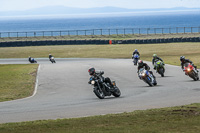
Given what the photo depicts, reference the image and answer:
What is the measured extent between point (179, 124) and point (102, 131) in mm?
2052

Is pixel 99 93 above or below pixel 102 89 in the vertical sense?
below

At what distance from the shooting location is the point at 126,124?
12.4m

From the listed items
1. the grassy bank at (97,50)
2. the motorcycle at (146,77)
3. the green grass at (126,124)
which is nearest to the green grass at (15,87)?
the motorcycle at (146,77)

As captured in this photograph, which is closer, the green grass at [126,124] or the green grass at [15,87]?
the green grass at [126,124]

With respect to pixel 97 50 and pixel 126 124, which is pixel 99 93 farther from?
pixel 97 50

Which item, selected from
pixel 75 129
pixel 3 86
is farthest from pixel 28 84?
pixel 75 129

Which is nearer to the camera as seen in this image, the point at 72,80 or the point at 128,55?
the point at 72,80

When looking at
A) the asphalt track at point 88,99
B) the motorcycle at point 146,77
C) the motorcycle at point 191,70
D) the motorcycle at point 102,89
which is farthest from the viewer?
the motorcycle at point 191,70

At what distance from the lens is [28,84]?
2911 centimetres

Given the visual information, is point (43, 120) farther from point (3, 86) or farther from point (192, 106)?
point (3, 86)

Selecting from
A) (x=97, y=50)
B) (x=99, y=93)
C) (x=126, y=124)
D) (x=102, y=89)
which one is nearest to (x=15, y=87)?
(x=102, y=89)

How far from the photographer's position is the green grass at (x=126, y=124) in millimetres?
11312

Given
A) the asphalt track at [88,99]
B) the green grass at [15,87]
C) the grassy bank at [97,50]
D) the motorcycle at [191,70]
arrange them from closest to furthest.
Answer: the asphalt track at [88,99] → the green grass at [15,87] → the motorcycle at [191,70] → the grassy bank at [97,50]

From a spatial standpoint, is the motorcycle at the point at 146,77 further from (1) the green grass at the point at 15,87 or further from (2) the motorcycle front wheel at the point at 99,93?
(1) the green grass at the point at 15,87
